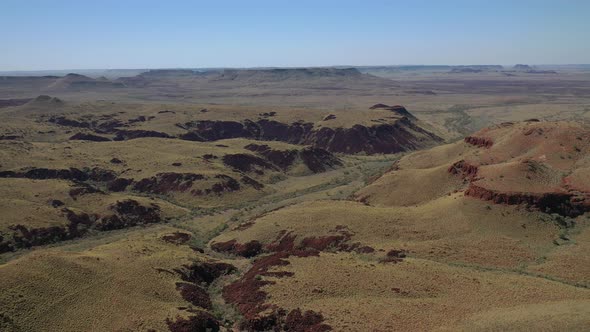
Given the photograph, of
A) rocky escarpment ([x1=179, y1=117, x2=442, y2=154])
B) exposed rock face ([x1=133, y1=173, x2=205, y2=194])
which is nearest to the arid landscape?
exposed rock face ([x1=133, y1=173, x2=205, y2=194])

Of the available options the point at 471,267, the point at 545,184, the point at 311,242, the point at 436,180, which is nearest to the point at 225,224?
the point at 311,242

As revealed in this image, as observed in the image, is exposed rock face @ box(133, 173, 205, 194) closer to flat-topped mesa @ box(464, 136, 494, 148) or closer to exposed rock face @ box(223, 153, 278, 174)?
exposed rock face @ box(223, 153, 278, 174)

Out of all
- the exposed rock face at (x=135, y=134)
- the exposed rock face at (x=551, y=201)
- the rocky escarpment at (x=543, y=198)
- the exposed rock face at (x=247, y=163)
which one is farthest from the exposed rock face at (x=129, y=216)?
the exposed rock face at (x=135, y=134)

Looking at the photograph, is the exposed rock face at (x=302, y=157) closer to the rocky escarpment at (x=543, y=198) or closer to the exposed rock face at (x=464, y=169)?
the exposed rock face at (x=464, y=169)

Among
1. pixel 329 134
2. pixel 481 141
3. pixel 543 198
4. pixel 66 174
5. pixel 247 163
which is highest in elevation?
pixel 481 141

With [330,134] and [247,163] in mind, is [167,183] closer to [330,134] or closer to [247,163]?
[247,163]

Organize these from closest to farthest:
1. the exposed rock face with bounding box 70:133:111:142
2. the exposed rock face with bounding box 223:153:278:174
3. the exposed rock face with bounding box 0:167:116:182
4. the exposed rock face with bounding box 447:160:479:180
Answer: the exposed rock face with bounding box 447:160:479:180, the exposed rock face with bounding box 0:167:116:182, the exposed rock face with bounding box 223:153:278:174, the exposed rock face with bounding box 70:133:111:142

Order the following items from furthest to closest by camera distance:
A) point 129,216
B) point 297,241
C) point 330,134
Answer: point 330,134 → point 129,216 → point 297,241

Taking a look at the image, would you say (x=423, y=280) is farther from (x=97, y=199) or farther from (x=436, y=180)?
(x=97, y=199)

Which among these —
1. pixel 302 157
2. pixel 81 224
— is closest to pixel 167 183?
pixel 81 224
